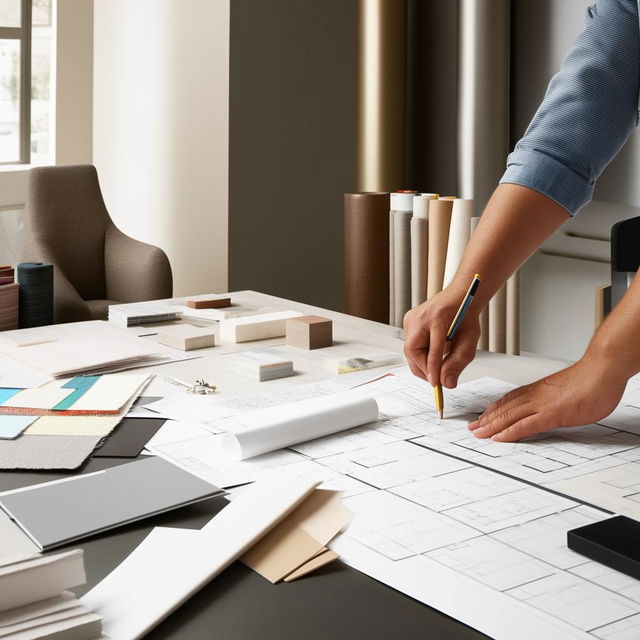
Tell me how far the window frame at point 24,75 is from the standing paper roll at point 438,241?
12.3ft

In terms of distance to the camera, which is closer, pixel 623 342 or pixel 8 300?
pixel 623 342

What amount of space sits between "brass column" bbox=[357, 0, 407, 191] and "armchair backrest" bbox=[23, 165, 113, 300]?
110 centimetres

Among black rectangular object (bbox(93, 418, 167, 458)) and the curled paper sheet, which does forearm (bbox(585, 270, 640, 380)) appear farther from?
black rectangular object (bbox(93, 418, 167, 458))

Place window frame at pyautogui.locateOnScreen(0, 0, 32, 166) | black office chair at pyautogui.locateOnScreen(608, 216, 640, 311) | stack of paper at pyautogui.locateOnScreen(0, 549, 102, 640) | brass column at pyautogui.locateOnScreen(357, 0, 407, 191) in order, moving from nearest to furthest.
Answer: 1. stack of paper at pyautogui.locateOnScreen(0, 549, 102, 640)
2. black office chair at pyautogui.locateOnScreen(608, 216, 640, 311)
3. brass column at pyautogui.locateOnScreen(357, 0, 407, 191)
4. window frame at pyautogui.locateOnScreen(0, 0, 32, 166)

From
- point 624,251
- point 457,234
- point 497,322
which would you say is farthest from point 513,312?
point 457,234

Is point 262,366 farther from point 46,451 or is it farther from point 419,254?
point 419,254

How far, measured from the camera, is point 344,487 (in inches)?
41.4

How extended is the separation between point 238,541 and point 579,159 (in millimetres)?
945

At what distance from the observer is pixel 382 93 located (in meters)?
3.71

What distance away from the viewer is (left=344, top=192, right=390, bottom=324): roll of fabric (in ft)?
8.54

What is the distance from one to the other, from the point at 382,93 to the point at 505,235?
2349 millimetres

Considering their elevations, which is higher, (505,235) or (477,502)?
(505,235)

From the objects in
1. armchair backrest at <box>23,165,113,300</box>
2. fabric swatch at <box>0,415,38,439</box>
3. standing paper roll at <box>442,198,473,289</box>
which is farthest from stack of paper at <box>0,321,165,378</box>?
armchair backrest at <box>23,165,113,300</box>

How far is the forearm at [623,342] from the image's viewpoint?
46.5 inches
